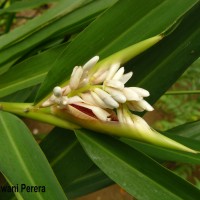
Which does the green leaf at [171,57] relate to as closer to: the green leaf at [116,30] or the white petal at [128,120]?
Answer: the green leaf at [116,30]

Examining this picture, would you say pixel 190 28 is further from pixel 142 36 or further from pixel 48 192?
pixel 48 192

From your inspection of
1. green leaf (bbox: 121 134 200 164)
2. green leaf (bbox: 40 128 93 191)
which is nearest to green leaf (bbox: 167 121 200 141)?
green leaf (bbox: 121 134 200 164)

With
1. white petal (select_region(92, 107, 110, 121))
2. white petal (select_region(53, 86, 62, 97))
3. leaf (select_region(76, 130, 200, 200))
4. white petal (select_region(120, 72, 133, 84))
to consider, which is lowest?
leaf (select_region(76, 130, 200, 200))

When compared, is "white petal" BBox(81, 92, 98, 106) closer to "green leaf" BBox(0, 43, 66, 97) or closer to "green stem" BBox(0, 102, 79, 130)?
"green stem" BBox(0, 102, 79, 130)

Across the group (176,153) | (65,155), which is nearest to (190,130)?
(176,153)

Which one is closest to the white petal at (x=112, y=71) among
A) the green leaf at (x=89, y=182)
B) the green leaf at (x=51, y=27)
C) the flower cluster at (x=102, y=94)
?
the flower cluster at (x=102, y=94)

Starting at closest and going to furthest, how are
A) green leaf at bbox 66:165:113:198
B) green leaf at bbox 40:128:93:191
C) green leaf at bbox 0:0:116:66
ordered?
green leaf at bbox 40:128:93:191 → green leaf at bbox 0:0:116:66 → green leaf at bbox 66:165:113:198
